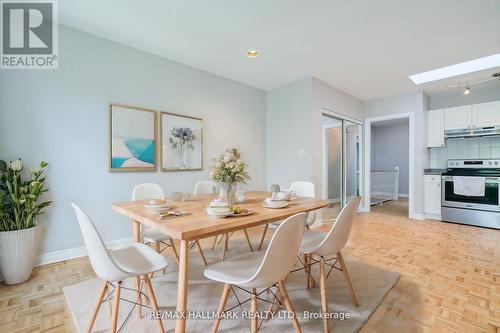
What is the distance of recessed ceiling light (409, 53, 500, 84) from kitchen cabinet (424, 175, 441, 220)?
183 centimetres

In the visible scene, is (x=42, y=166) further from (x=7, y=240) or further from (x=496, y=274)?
(x=496, y=274)

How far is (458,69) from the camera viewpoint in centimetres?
362

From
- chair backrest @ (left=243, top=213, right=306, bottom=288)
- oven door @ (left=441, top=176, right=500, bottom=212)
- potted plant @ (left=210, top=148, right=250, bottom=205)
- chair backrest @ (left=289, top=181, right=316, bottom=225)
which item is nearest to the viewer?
chair backrest @ (left=243, top=213, right=306, bottom=288)

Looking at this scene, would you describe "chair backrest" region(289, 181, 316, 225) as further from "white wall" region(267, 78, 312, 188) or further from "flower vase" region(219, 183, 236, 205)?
"white wall" region(267, 78, 312, 188)

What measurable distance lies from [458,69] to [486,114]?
1.13 m

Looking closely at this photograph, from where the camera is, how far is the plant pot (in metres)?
2.01

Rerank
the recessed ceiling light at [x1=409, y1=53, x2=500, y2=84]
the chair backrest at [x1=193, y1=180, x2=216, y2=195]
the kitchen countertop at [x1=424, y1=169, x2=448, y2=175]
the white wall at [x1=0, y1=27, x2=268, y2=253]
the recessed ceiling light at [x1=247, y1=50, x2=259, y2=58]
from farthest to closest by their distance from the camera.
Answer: the kitchen countertop at [x1=424, y1=169, x2=448, y2=175], the recessed ceiling light at [x1=409, y1=53, x2=500, y2=84], the recessed ceiling light at [x1=247, y1=50, x2=259, y2=58], the chair backrest at [x1=193, y1=180, x2=216, y2=195], the white wall at [x1=0, y1=27, x2=268, y2=253]

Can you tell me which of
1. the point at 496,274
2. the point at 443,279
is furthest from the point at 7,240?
the point at 496,274

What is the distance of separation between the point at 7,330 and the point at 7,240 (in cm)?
88

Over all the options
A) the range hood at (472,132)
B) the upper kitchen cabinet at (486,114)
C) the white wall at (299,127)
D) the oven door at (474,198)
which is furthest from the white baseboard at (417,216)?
the white wall at (299,127)

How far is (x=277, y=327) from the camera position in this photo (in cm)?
150

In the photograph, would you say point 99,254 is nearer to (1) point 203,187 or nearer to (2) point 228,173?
(2) point 228,173

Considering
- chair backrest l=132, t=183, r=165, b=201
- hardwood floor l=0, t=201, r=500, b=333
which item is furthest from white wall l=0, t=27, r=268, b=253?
chair backrest l=132, t=183, r=165, b=201

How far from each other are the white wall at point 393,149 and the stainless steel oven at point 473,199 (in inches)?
103
